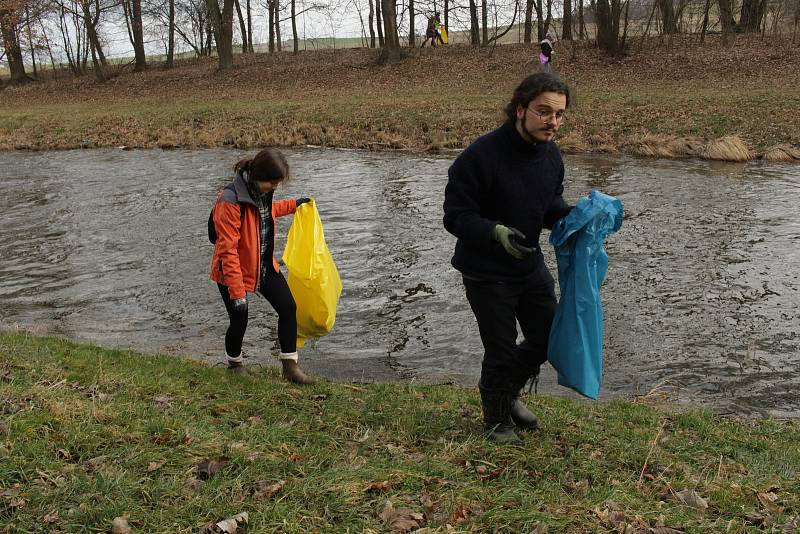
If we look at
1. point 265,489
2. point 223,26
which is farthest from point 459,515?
point 223,26

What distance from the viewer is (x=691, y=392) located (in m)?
6.52

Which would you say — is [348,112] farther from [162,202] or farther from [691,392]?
[691,392]

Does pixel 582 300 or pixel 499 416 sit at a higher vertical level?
pixel 582 300

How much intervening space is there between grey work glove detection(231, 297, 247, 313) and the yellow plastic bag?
0.45 metres

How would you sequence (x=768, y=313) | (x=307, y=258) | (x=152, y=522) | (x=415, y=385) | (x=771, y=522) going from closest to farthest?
(x=152, y=522) < (x=771, y=522) < (x=307, y=258) < (x=415, y=385) < (x=768, y=313)

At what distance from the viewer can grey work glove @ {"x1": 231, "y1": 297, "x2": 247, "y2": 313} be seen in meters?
5.64

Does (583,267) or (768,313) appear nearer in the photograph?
(583,267)

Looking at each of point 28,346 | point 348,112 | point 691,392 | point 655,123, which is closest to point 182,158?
point 348,112

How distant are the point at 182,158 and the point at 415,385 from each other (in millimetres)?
17413

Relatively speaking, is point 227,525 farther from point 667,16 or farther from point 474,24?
point 474,24

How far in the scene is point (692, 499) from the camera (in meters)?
3.93

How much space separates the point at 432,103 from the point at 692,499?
2346 cm

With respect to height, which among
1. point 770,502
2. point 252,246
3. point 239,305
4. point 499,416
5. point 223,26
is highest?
point 223,26

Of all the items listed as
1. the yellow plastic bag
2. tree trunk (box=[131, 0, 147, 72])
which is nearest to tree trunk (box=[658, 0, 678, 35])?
tree trunk (box=[131, 0, 147, 72])
